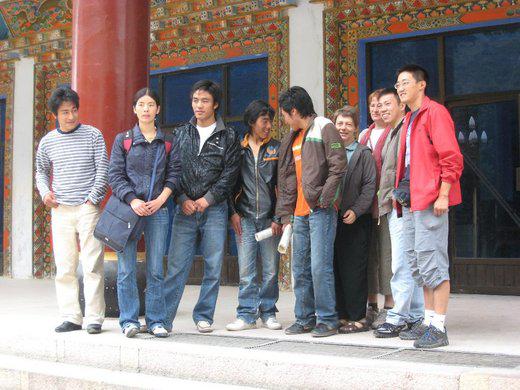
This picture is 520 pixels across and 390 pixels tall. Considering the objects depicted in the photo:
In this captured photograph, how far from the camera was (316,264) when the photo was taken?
5.39 m

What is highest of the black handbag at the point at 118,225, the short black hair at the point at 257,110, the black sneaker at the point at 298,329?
the short black hair at the point at 257,110

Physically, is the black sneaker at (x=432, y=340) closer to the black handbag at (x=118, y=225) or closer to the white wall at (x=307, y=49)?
the black handbag at (x=118, y=225)

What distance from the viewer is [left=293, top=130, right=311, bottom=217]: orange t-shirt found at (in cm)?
552

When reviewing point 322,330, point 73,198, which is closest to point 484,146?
point 322,330

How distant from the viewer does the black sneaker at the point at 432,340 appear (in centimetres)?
476

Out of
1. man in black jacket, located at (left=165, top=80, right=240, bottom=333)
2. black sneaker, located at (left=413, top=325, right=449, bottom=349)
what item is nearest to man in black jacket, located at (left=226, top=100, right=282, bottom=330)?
man in black jacket, located at (left=165, top=80, right=240, bottom=333)

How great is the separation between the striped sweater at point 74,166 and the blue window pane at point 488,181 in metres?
4.43

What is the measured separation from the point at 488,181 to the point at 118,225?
15.3 ft

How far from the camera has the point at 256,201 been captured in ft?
19.4

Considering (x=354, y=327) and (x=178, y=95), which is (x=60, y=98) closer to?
(x=354, y=327)

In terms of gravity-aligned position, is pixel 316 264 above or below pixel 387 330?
above

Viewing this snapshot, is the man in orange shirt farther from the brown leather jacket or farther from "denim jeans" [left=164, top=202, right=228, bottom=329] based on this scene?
"denim jeans" [left=164, top=202, right=228, bottom=329]

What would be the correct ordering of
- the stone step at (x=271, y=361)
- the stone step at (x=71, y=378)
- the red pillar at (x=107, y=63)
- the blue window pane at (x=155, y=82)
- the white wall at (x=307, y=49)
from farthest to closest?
the blue window pane at (x=155, y=82) → the white wall at (x=307, y=49) → the red pillar at (x=107, y=63) → the stone step at (x=71, y=378) → the stone step at (x=271, y=361)

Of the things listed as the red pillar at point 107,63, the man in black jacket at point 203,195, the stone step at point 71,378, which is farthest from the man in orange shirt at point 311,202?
the red pillar at point 107,63
